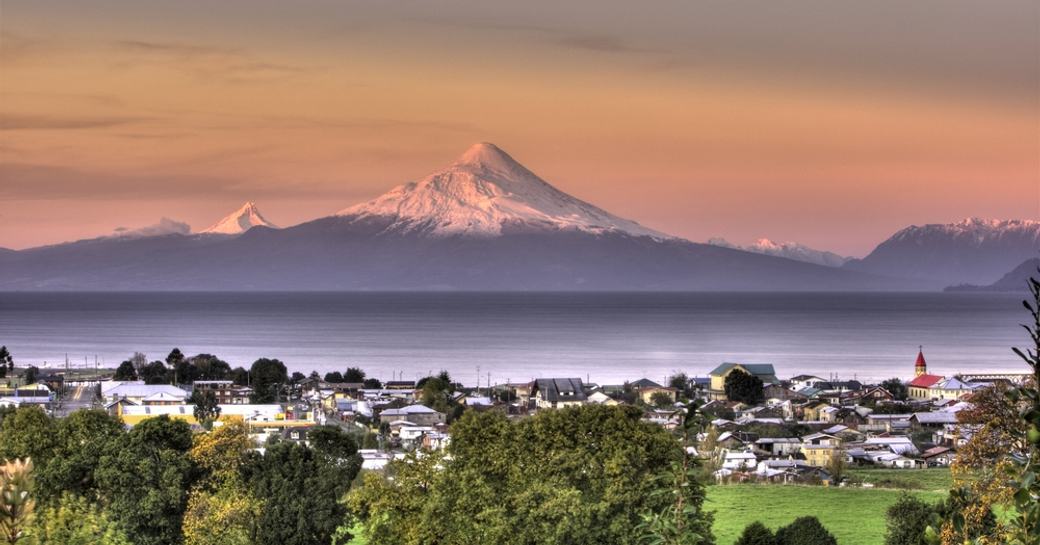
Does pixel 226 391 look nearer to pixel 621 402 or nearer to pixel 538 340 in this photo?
pixel 621 402

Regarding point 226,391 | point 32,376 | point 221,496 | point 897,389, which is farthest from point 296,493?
point 32,376

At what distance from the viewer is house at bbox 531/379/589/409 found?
58.6 meters

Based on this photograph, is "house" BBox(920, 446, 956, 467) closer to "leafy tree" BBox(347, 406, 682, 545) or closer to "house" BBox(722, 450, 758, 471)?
"house" BBox(722, 450, 758, 471)

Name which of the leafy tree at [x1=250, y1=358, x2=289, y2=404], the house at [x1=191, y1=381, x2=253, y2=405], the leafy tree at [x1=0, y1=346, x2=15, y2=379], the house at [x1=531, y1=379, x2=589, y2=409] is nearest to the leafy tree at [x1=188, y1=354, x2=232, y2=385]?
the leafy tree at [x1=250, y1=358, x2=289, y2=404]

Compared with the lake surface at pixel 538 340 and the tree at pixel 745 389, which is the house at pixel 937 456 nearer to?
the tree at pixel 745 389

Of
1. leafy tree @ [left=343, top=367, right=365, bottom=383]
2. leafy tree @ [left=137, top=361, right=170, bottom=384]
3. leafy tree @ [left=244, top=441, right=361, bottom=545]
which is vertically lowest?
leafy tree @ [left=244, top=441, right=361, bottom=545]

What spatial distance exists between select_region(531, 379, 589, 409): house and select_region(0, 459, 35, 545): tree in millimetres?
53385

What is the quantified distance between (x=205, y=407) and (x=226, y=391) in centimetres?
1144

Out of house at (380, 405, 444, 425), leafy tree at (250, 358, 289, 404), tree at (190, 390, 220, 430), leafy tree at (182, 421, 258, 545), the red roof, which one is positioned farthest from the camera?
the red roof

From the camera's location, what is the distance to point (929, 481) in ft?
101

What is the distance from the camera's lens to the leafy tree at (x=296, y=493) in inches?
795

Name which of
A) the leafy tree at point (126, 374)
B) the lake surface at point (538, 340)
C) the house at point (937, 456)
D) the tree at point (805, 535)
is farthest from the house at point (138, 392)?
the tree at point (805, 535)

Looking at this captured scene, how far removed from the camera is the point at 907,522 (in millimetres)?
19469

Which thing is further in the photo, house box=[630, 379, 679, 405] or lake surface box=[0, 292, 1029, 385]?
lake surface box=[0, 292, 1029, 385]
